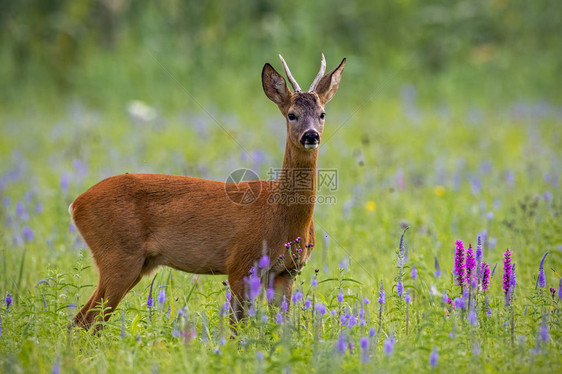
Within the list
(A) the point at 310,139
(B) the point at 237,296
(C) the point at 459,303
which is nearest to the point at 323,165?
(A) the point at 310,139

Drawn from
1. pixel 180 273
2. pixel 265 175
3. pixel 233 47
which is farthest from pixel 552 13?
pixel 180 273

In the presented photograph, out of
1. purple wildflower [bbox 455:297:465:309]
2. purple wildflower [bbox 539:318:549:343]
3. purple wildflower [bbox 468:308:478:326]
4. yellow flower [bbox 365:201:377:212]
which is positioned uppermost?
yellow flower [bbox 365:201:377:212]

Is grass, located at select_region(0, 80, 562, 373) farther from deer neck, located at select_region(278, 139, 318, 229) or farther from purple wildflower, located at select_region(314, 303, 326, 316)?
deer neck, located at select_region(278, 139, 318, 229)

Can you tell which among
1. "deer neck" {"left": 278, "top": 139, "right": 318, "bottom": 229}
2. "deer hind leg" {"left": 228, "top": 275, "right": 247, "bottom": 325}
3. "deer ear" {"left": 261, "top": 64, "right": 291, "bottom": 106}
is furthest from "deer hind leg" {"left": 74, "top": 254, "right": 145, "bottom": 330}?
"deer ear" {"left": 261, "top": 64, "right": 291, "bottom": 106}

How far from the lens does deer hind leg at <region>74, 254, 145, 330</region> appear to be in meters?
4.30

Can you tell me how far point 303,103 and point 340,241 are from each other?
1708mm

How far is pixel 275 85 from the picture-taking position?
15.7ft

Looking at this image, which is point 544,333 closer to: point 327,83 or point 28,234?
Result: point 327,83

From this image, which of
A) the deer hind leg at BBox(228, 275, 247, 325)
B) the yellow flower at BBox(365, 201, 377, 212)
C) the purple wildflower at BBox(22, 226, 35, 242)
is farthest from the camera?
the yellow flower at BBox(365, 201, 377, 212)

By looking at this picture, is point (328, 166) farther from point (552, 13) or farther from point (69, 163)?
point (552, 13)

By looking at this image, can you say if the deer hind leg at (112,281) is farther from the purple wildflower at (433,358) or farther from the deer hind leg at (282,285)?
the purple wildflower at (433,358)

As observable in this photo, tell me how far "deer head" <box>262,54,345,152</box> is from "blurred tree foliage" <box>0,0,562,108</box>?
25.0ft

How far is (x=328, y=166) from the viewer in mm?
8328

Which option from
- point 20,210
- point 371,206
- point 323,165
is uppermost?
point 323,165
